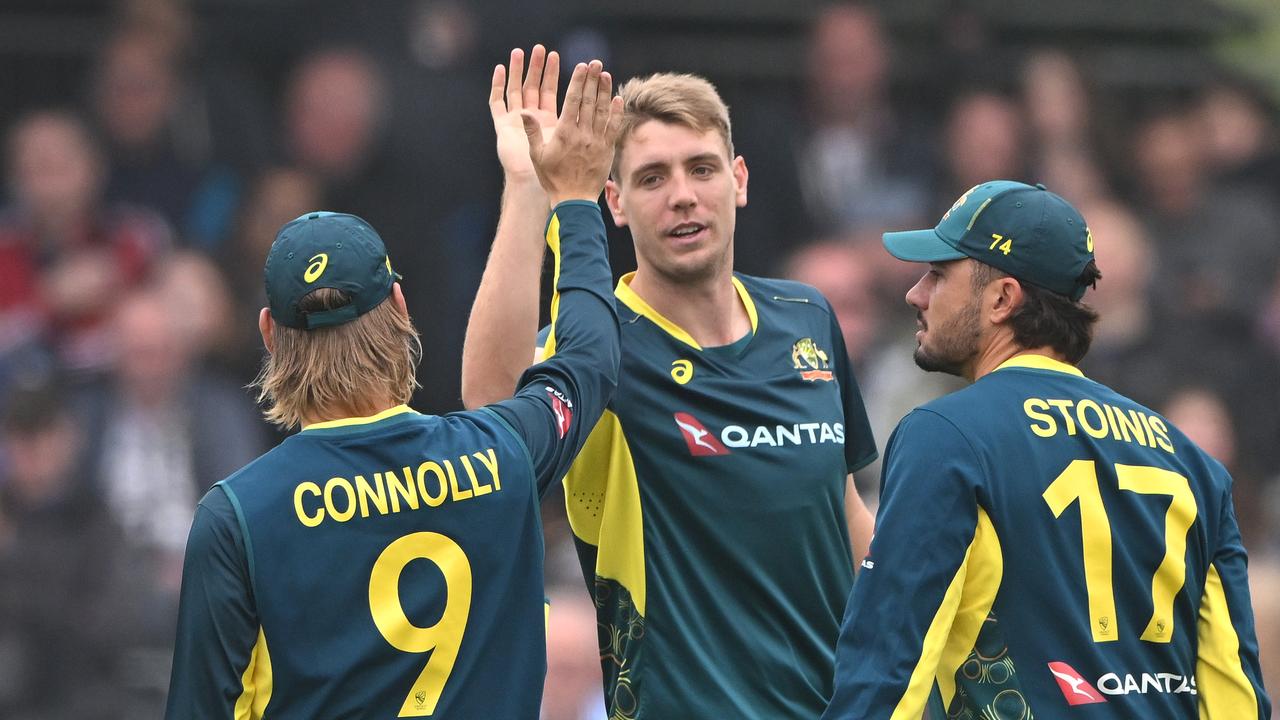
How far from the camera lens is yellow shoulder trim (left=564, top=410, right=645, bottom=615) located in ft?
15.0

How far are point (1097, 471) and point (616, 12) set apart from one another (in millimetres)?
7846

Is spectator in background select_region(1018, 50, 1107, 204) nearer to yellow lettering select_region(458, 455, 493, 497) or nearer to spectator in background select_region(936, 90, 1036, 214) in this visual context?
spectator in background select_region(936, 90, 1036, 214)

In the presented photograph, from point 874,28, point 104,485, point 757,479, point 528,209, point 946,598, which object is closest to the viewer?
point 946,598

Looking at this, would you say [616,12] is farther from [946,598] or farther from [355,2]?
[946,598]

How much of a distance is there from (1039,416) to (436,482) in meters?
1.37

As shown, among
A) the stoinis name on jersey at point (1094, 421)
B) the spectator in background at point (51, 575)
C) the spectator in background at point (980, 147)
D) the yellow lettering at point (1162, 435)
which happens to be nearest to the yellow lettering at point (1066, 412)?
the stoinis name on jersey at point (1094, 421)

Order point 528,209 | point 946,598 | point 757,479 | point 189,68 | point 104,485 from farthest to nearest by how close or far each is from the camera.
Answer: point 189,68 → point 104,485 → point 757,479 → point 528,209 → point 946,598

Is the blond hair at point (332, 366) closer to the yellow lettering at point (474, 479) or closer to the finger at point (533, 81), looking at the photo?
the yellow lettering at point (474, 479)

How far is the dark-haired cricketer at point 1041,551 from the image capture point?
144 inches

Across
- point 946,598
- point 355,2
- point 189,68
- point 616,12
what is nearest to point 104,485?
point 189,68

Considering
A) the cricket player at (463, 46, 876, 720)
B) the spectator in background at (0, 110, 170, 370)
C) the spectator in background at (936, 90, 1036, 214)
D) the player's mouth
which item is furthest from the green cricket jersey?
the spectator in background at (936, 90, 1036, 214)

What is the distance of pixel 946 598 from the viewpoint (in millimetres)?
3641

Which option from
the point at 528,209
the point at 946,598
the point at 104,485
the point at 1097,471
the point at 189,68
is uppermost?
the point at 189,68

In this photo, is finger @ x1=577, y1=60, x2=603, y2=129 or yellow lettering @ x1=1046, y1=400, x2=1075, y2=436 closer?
yellow lettering @ x1=1046, y1=400, x2=1075, y2=436
